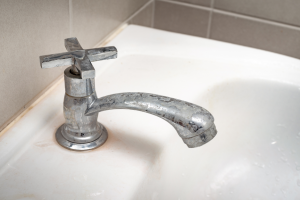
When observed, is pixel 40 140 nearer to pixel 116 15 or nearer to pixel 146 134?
pixel 146 134

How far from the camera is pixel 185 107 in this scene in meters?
0.25

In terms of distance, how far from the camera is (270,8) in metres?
0.65

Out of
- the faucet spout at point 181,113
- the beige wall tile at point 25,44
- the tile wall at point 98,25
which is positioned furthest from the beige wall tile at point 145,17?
the faucet spout at point 181,113

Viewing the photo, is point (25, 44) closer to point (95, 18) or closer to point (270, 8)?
point (95, 18)

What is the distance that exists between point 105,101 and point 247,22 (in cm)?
53

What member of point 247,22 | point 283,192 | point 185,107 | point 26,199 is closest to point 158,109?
point 185,107

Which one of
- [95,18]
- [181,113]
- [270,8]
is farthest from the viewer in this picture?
[270,8]

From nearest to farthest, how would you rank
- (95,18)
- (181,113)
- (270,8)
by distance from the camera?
(181,113)
(95,18)
(270,8)

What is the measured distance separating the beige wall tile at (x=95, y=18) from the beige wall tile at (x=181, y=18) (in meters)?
0.20

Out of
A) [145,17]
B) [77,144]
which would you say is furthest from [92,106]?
[145,17]

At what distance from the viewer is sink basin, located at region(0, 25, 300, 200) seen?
27 cm

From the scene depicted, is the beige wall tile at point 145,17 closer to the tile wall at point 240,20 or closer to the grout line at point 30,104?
the tile wall at point 240,20

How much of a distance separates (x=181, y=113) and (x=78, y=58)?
0.10 m

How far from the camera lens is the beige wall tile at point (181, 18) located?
2.40ft
